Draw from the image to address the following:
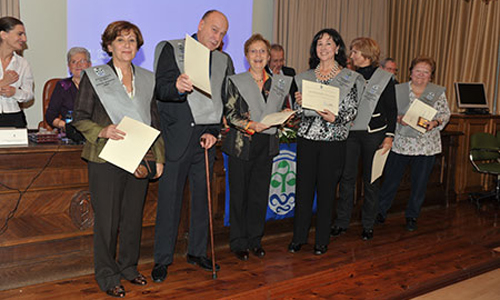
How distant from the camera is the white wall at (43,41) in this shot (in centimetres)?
518

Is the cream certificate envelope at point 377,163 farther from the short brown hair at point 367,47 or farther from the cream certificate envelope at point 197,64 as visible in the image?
the cream certificate envelope at point 197,64

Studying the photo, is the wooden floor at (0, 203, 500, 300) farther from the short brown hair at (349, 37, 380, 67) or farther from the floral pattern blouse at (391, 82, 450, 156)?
the short brown hair at (349, 37, 380, 67)

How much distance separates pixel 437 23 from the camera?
716 centimetres

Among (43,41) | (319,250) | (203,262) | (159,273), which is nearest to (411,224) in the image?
(319,250)

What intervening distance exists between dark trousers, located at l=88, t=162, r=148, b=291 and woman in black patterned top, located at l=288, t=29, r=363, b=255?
1.24m

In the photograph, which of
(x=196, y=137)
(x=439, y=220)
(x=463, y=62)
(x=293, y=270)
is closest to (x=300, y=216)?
(x=293, y=270)

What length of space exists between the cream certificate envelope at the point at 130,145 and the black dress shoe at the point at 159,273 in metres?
0.78

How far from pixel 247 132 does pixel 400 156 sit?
6.24 feet

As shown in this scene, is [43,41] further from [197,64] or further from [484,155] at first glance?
[484,155]

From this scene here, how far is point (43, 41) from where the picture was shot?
17.3 ft

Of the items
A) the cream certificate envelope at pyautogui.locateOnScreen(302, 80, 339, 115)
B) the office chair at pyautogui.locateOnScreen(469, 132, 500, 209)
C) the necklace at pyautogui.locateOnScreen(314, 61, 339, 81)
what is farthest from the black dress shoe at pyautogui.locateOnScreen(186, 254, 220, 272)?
the office chair at pyautogui.locateOnScreen(469, 132, 500, 209)

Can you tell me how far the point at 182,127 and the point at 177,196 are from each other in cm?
43

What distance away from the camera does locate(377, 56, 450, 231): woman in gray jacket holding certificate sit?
4.28 metres

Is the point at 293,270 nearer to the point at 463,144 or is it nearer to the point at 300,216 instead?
the point at 300,216
